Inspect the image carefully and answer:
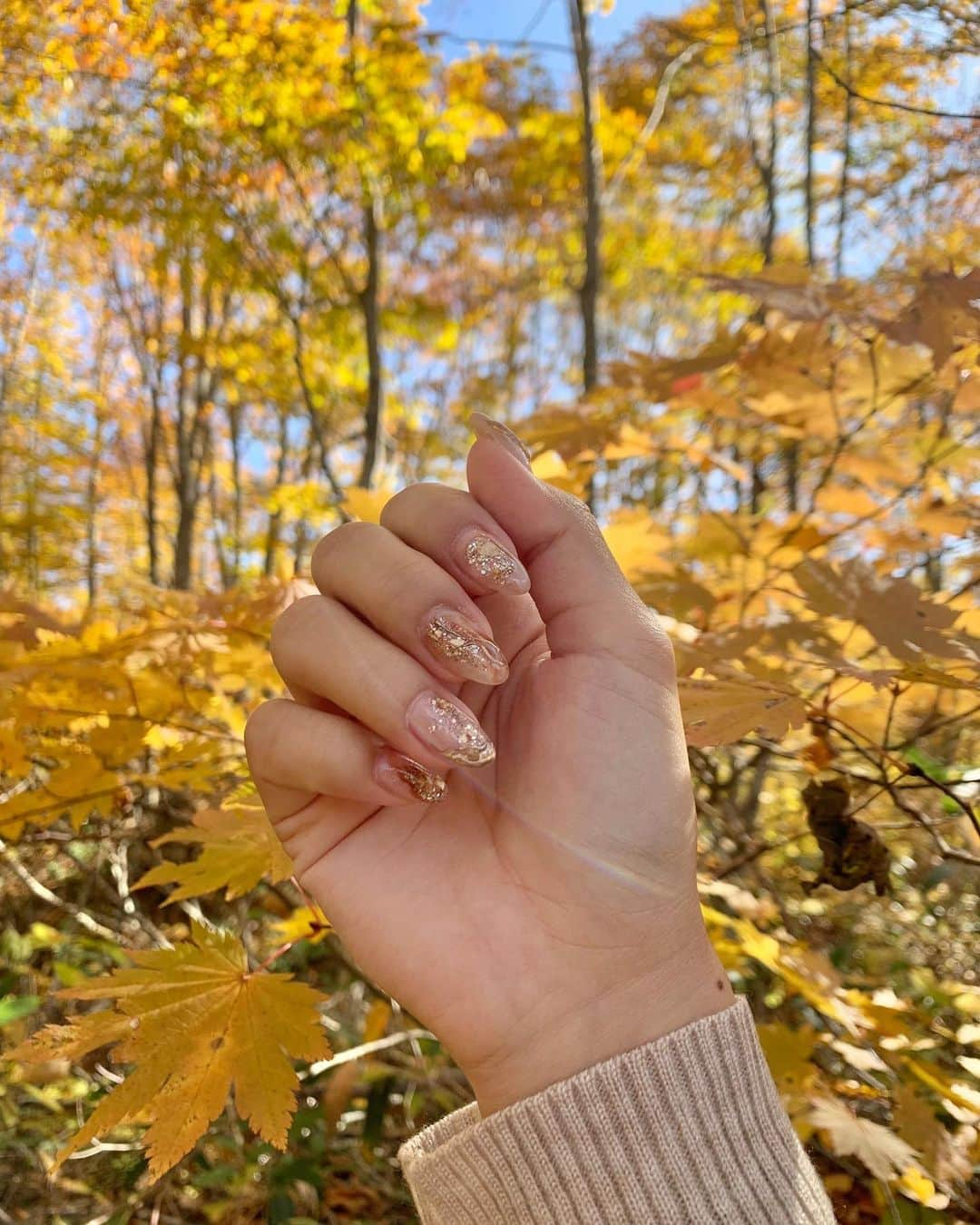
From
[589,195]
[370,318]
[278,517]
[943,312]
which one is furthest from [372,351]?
[278,517]

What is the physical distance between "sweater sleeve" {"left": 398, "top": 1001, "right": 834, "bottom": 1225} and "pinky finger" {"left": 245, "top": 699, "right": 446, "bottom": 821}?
241 mm

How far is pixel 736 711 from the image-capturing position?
679 millimetres

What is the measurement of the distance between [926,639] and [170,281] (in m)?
7.12

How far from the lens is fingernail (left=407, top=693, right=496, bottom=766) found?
1.78 feet

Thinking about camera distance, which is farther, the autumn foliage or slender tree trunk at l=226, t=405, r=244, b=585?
slender tree trunk at l=226, t=405, r=244, b=585

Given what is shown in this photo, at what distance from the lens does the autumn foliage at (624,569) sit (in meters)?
0.80

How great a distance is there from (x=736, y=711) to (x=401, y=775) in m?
0.31

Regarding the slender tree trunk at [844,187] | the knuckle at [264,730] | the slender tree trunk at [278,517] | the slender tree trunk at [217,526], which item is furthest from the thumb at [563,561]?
the slender tree trunk at [217,526]

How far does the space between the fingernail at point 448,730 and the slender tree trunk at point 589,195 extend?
6.49 feet

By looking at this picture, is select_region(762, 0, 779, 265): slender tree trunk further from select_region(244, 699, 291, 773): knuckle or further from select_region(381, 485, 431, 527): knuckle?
select_region(244, 699, 291, 773): knuckle

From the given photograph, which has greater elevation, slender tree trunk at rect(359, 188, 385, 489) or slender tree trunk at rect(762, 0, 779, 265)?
slender tree trunk at rect(762, 0, 779, 265)

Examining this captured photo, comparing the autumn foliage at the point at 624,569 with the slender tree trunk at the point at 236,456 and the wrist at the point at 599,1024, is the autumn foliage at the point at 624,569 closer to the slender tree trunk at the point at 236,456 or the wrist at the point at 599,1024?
the wrist at the point at 599,1024

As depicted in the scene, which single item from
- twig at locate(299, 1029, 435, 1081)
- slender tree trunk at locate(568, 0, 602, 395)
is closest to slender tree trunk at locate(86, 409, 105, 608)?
slender tree trunk at locate(568, 0, 602, 395)

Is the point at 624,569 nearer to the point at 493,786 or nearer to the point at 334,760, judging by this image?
the point at 493,786
